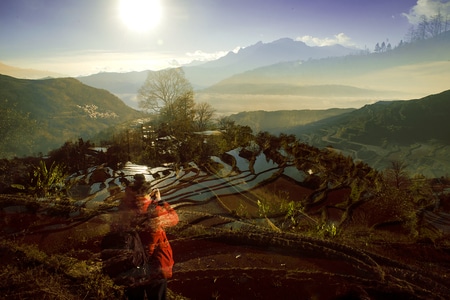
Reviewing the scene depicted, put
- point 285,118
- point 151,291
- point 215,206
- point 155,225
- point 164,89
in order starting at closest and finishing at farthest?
point 151,291 → point 155,225 → point 215,206 → point 164,89 → point 285,118

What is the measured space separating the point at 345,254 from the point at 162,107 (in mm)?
5926

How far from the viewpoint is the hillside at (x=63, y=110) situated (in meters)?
10.8

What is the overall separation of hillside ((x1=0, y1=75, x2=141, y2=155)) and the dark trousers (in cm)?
795

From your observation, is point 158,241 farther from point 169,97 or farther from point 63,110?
point 63,110

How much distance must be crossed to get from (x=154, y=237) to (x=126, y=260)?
21.2 inches

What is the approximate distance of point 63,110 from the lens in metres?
13.0

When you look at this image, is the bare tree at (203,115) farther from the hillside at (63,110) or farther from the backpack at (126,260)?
the backpack at (126,260)

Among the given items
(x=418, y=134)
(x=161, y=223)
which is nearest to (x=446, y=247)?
(x=161, y=223)

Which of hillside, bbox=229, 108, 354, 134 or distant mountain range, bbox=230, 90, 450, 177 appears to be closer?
distant mountain range, bbox=230, 90, 450, 177

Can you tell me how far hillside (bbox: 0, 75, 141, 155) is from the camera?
424 inches

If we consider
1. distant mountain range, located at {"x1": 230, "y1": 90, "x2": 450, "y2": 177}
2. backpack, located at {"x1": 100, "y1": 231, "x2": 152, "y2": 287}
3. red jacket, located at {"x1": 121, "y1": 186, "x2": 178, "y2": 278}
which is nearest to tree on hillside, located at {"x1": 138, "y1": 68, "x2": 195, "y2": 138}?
red jacket, located at {"x1": 121, "y1": 186, "x2": 178, "y2": 278}

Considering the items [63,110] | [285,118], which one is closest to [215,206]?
[63,110]

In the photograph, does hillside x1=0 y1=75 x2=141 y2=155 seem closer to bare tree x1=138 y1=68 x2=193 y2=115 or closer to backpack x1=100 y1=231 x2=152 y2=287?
bare tree x1=138 y1=68 x2=193 y2=115

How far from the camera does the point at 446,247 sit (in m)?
4.31
